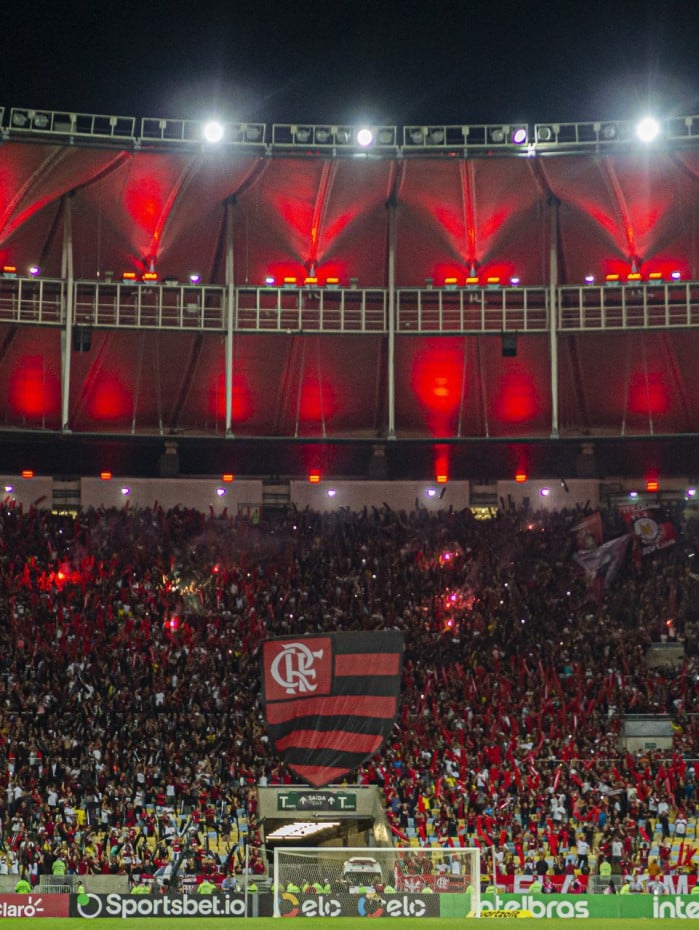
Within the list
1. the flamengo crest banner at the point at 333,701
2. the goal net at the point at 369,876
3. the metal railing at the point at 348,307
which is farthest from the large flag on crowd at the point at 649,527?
the flamengo crest banner at the point at 333,701

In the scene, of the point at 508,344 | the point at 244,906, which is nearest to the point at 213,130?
the point at 508,344

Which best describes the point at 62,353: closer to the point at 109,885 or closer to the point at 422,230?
the point at 422,230

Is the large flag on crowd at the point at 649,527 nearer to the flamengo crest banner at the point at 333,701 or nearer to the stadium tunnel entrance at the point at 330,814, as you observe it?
the stadium tunnel entrance at the point at 330,814

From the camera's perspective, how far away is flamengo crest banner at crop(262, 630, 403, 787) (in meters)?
19.5

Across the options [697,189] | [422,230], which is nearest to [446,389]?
[422,230]

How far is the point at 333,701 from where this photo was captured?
1964cm

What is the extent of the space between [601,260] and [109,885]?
2960cm

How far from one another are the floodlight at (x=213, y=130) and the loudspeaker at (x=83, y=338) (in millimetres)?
7226

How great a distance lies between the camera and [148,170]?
4472cm

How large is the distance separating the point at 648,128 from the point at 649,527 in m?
14.1

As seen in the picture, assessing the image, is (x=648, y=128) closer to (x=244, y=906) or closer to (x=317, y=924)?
(x=244, y=906)

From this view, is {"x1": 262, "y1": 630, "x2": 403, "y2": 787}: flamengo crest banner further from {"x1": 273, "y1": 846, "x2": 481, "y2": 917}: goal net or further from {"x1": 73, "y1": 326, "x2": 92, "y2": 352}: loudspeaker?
{"x1": 73, "y1": 326, "x2": 92, "y2": 352}: loudspeaker

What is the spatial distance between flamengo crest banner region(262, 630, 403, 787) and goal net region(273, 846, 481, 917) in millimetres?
4889

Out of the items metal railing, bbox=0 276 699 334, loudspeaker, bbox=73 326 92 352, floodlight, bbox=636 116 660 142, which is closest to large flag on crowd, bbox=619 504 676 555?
metal railing, bbox=0 276 699 334
